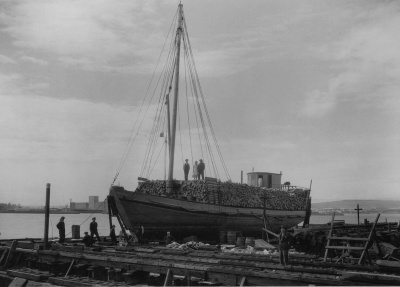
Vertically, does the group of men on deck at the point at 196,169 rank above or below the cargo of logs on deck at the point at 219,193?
above

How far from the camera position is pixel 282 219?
3638 centimetres

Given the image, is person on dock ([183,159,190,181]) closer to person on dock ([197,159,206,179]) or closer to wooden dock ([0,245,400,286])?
person on dock ([197,159,206,179])

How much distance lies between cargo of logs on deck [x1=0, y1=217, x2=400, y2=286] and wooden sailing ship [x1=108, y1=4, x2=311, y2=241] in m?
6.40

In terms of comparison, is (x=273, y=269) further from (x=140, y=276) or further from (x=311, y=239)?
(x=311, y=239)

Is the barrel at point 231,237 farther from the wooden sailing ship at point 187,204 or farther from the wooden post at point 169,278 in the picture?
the wooden post at point 169,278

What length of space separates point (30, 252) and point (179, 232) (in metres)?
10.8

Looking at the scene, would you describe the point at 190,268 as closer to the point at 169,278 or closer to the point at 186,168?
the point at 169,278

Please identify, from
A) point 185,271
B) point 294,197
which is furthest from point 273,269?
point 294,197

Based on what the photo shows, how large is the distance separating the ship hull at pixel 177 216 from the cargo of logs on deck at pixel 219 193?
2.64 feet

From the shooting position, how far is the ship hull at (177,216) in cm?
2465

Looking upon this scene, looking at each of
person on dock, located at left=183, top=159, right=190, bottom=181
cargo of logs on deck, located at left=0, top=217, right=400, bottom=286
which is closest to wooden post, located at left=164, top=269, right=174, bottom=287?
cargo of logs on deck, located at left=0, top=217, right=400, bottom=286

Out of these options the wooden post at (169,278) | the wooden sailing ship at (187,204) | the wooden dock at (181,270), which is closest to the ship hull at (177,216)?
the wooden sailing ship at (187,204)

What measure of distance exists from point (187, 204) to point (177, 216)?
1.19 metres

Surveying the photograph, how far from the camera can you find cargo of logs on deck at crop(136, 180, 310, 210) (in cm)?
2928
